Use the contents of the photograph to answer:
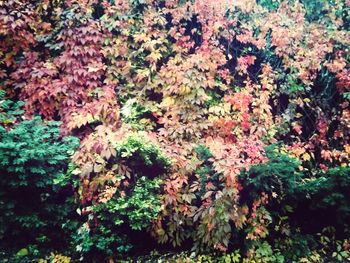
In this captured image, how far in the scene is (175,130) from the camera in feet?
18.2

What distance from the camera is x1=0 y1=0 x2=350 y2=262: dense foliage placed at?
14.6 feet

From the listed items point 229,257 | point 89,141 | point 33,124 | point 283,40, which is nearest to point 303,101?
point 283,40

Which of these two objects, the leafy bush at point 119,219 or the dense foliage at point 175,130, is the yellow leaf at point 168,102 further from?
the leafy bush at point 119,219

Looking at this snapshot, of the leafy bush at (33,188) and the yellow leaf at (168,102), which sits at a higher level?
the yellow leaf at (168,102)

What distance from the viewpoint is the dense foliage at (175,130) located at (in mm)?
4465

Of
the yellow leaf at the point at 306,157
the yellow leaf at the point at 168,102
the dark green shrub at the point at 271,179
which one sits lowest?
the yellow leaf at the point at 306,157

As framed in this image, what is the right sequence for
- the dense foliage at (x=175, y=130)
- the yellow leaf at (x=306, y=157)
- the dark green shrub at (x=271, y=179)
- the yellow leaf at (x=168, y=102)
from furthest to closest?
the yellow leaf at (x=306, y=157)
the yellow leaf at (x=168, y=102)
the dense foliage at (x=175, y=130)
the dark green shrub at (x=271, y=179)

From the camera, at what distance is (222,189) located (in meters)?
4.39

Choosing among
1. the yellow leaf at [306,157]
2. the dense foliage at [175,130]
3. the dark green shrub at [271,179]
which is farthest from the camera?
the yellow leaf at [306,157]

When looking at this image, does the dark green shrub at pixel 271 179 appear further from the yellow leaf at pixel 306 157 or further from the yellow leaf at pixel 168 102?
the yellow leaf at pixel 168 102

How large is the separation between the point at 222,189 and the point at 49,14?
15.0 ft

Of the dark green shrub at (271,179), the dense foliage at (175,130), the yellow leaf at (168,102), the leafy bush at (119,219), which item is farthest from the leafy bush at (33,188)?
the dark green shrub at (271,179)

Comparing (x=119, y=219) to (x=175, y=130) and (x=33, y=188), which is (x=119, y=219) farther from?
(x=175, y=130)

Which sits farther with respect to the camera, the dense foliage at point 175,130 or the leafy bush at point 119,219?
the dense foliage at point 175,130
